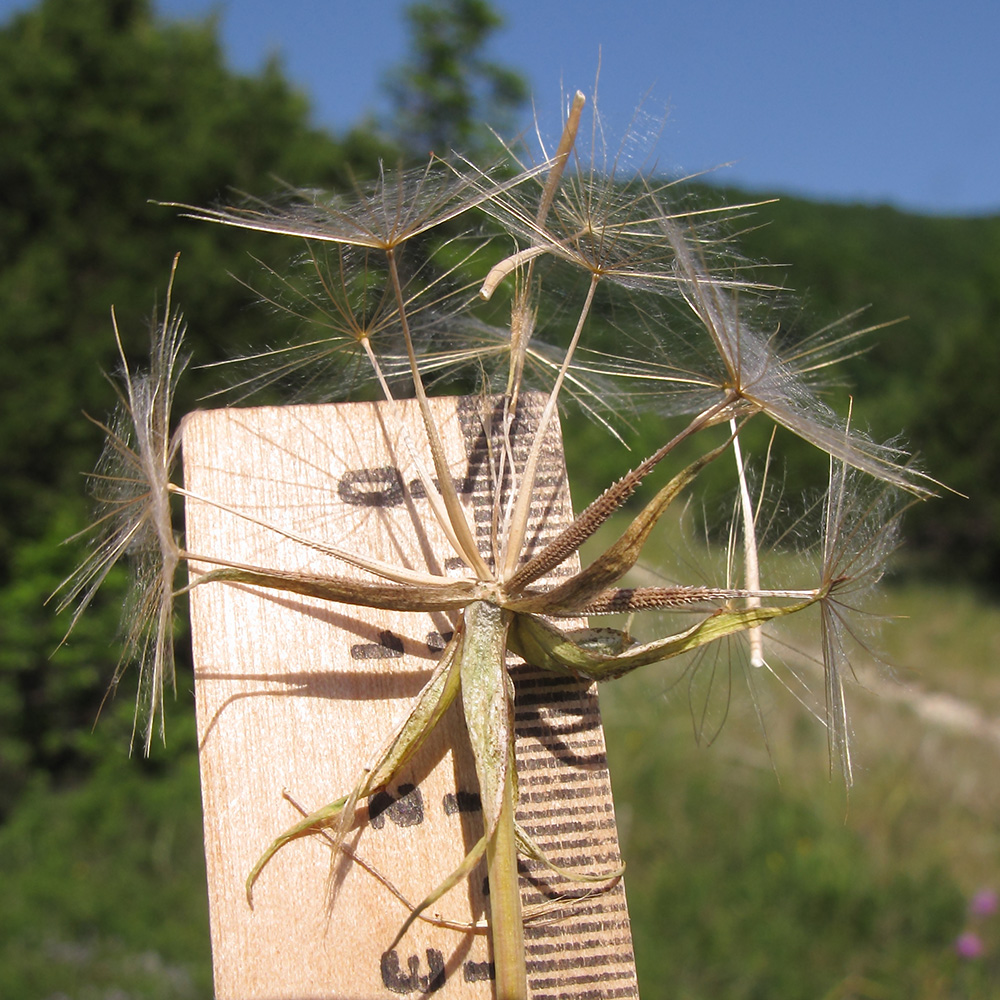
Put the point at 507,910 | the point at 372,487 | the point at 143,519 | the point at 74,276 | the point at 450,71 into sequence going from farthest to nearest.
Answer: the point at 450,71, the point at 74,276, the point at 372,487, the point at 143,519, the point at 507,910

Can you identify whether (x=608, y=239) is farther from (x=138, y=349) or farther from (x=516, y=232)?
(x=138, y=349)

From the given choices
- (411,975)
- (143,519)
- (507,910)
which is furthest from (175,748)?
(507,910)

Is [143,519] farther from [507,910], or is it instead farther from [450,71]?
[450,71]

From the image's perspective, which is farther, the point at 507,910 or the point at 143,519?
the point at 143,519

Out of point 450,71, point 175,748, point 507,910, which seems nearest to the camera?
point 507,910

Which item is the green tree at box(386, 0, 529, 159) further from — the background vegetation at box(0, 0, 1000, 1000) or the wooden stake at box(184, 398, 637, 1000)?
the wooden stake at box(184, 398, 637, 1000)

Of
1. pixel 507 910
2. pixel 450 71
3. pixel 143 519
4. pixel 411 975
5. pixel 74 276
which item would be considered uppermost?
pixel 450 71

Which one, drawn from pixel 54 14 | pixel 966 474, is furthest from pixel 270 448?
pixel 966 474
